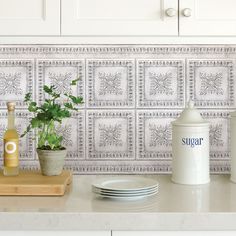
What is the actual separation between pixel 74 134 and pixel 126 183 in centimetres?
49

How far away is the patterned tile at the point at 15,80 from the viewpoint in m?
2.36

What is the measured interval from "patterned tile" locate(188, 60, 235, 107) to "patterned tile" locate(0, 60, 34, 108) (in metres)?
0.74

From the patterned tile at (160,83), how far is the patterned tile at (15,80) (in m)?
0.51

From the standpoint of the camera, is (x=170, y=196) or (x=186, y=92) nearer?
(x=170, y=196)

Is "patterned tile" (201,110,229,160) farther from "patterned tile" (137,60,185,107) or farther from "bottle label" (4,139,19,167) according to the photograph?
"bottle label" (4,139,19,167)

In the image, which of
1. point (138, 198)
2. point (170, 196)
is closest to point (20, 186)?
point (138, 198)

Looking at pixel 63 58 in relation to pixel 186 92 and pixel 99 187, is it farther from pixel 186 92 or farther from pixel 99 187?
pixel 99 187

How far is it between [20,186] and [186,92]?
0.91 metres
